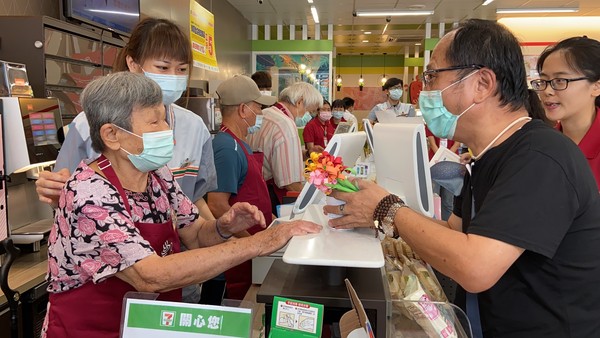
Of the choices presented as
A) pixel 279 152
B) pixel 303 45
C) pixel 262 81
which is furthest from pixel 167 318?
pixel 303 45

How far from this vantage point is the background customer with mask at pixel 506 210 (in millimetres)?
1128

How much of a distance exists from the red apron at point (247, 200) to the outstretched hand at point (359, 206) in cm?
134

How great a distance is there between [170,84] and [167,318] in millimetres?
1359

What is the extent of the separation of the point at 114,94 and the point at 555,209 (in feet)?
4.22

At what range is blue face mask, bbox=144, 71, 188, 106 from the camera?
2090 mm

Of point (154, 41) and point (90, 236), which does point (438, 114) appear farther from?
point (154, 41)

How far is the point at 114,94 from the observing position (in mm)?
1465

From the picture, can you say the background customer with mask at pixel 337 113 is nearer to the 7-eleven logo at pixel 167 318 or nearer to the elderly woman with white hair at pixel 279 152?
the elderly woman with white hair at pixel 279 152

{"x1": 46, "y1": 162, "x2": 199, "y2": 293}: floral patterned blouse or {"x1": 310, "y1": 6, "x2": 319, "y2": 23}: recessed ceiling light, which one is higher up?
{"x1": 310, "y1": 6, "x2": 319, "y2": 23}: recessed ceiling light

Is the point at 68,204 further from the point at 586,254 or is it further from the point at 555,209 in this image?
the point at 586,254

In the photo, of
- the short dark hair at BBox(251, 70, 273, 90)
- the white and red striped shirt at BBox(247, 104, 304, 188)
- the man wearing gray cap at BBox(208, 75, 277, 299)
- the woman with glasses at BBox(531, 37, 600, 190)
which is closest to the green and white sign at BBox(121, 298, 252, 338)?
the man wearing gray cap at BBox(208, 75, 277, 299)

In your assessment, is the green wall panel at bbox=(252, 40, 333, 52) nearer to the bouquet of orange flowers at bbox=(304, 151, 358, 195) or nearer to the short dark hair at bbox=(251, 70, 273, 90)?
the short dark hair at bbox=(251, 70, 273, 90)

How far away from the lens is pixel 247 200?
299 cm

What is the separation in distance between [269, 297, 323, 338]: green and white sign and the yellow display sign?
538 cm
